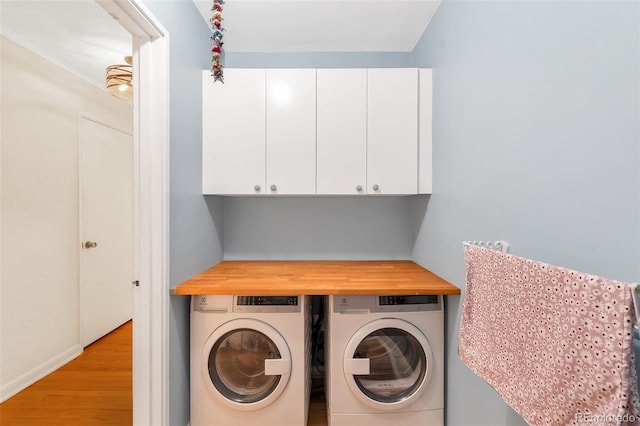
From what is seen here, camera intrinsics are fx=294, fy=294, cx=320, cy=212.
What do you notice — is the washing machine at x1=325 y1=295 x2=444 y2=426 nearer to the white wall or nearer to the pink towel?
the pink towel

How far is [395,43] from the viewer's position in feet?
7.12

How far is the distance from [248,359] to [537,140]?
1671 millimetres

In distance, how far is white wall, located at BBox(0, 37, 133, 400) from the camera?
2.08 metres

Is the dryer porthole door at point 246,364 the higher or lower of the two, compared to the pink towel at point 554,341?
lower

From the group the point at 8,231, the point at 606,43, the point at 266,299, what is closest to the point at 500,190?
the point at 606,43

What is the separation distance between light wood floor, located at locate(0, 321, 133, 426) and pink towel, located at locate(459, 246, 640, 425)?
2.15 meters

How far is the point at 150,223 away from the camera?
1349 millimetres

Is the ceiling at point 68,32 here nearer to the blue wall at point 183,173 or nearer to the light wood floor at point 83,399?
the blue wall at point 183,173

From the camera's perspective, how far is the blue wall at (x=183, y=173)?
148cm

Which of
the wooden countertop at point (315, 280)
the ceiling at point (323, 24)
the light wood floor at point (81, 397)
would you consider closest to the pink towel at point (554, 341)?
the wooden countertop at point (315, 280)

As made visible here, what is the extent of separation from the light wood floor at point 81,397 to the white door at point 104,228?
0.38 meters

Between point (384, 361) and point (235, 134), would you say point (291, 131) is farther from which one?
point (384, 361)

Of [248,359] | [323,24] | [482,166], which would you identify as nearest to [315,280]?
[248,359]

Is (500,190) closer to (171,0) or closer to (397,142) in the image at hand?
(397,142)
